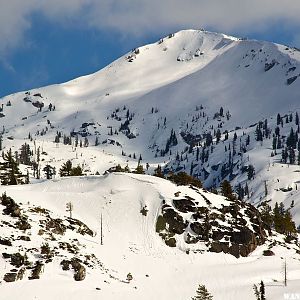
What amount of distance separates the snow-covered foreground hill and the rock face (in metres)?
1.69

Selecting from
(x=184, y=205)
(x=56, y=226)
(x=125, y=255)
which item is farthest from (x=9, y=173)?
(x=125, y=255)

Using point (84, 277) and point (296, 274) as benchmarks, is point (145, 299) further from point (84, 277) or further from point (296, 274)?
point (296, 274)

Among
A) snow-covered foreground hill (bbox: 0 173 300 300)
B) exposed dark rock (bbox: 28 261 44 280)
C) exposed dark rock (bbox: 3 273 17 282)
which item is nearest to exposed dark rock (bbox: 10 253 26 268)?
snow-covered foreground hill (bbox: 0 173 300 300)

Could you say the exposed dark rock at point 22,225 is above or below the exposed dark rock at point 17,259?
above

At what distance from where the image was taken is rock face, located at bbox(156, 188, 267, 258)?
329ft

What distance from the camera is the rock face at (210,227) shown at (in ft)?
329

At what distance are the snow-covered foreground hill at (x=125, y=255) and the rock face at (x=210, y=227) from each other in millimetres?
1689

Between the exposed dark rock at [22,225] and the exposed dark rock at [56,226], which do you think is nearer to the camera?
the exposed dark rock at [22,225]

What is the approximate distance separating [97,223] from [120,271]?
22.5 meters

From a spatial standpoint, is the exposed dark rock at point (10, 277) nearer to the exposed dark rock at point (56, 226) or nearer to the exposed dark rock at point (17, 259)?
the exposed dark rock at point (17, 259)

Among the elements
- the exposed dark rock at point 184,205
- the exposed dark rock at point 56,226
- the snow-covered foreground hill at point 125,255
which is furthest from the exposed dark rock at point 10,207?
the exposed dark rock at point 184,205

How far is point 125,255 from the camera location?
87.1 meters

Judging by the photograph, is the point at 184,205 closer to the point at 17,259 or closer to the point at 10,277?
the point at 17,259

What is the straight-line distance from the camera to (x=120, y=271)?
78.6 metres
